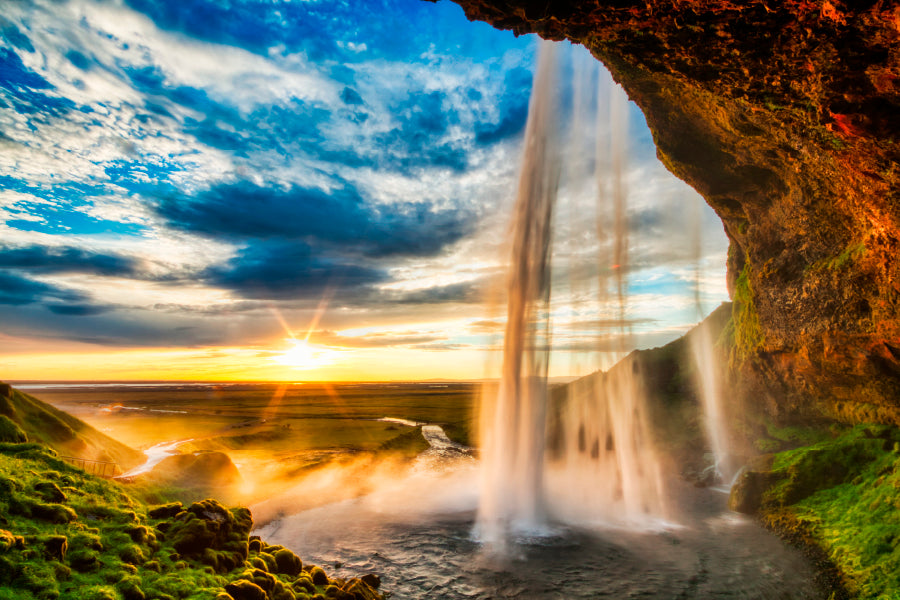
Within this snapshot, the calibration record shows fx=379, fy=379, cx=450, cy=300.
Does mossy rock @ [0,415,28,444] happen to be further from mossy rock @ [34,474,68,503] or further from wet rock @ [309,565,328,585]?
wet rock @ [309,565,328,585]

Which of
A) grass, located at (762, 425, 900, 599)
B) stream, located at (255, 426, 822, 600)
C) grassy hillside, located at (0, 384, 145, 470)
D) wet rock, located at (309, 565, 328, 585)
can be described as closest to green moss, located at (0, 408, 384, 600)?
wet rock, located at (309, 565, 328, 585)

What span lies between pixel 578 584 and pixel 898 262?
2023cm

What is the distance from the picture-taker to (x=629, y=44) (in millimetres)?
12570

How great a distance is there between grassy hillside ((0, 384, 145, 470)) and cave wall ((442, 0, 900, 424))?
27.0 metres

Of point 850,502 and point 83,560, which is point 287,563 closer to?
point 83,560

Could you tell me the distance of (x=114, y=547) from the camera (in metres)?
10.4

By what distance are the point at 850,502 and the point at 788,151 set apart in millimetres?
17799

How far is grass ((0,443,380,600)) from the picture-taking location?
8.41 m

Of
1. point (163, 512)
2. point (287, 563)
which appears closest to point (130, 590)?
point (163, 512)

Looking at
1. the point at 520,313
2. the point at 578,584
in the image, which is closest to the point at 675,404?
the point at 520,313

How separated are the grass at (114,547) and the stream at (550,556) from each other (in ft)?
11.7

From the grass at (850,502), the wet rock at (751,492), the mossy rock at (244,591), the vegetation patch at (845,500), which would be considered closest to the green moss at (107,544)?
the mossy rock at (244,591)

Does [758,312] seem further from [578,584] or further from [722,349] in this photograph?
[578,584]

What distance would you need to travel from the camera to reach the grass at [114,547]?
8414mm
